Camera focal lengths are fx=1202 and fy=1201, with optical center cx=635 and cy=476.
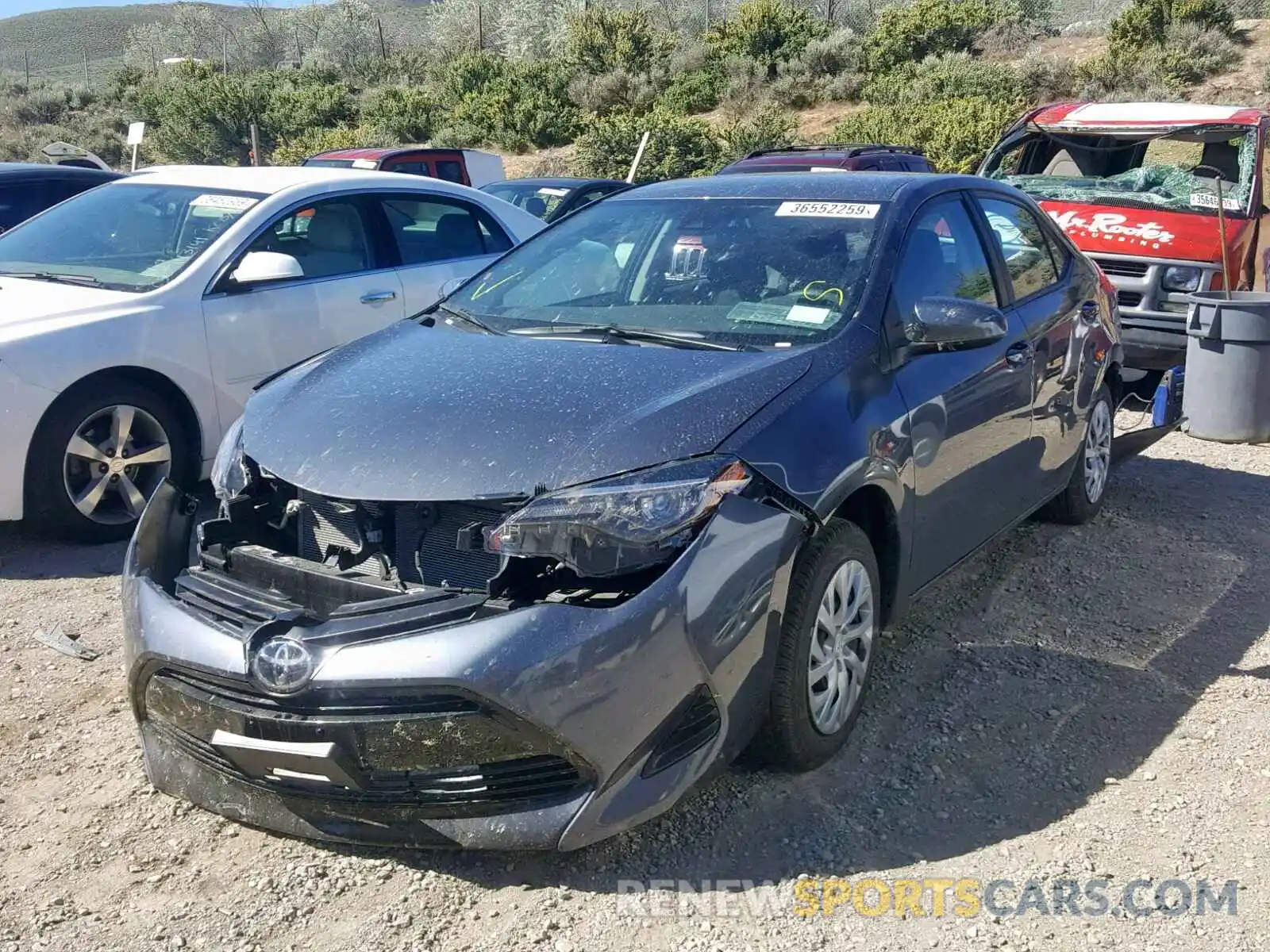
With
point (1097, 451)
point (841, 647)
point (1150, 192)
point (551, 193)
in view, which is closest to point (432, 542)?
point (841, 647)

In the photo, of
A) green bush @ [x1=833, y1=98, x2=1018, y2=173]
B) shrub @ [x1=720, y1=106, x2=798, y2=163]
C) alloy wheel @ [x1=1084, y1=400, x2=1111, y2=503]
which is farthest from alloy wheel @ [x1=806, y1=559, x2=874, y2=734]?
shrub @ [x1=720, y1=106, x2=798, y2=163]

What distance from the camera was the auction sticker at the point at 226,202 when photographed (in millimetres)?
5953

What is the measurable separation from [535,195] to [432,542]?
967cm

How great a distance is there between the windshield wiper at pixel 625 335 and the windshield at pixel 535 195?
8.21 m

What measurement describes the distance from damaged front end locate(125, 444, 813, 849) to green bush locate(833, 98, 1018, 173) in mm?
19590

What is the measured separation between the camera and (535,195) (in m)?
12.1

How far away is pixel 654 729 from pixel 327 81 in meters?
43.9

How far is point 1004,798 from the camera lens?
336cm

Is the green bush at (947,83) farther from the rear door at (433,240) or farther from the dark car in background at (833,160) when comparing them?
the rear door at (433,240)

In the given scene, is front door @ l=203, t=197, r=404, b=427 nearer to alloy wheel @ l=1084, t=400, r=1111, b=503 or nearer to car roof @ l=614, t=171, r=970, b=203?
car roof @ l=614, t=171, r=970, b=203

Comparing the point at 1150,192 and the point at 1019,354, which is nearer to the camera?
the point at 1019,354

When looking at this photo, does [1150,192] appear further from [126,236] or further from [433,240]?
[126,236]

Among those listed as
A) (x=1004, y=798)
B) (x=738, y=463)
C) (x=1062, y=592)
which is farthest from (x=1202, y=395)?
(x=738, y=463)

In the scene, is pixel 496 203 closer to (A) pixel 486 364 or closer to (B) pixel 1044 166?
(A) pixel 486 364
